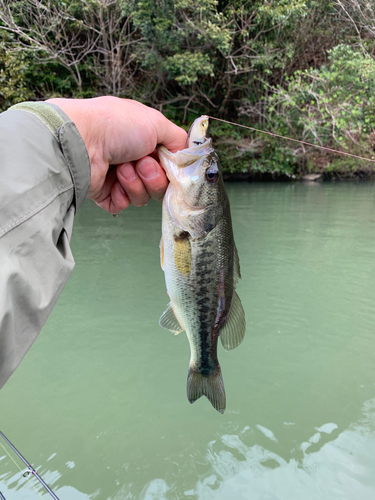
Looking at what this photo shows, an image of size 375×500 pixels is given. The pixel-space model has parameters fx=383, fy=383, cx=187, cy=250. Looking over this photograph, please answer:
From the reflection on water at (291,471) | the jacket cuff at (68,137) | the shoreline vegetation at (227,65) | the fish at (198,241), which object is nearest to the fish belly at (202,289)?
the fish at (198,241)

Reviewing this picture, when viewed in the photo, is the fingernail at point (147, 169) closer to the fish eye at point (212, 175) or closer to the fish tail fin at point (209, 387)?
the fish eye at point (212, 175)

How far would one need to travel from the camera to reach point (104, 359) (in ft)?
12.4

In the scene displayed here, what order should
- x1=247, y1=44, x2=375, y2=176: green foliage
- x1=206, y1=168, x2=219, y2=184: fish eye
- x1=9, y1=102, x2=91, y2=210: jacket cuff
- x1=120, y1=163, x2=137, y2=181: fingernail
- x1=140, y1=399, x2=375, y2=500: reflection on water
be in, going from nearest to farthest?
x1=9, y1=102, x2=91, y2=210: jacket cuff
x1=206, y1=168, x2=219, y2=184: fish eye
x1=120, y1=163, x2=137, y2=181: fingernail
x1=140, y1=399, x2=375, y2=500: reflection on water
x1=247, y1=44, x2=375, y2=176: green foliage

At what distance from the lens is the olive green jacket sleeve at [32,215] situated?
1.08 m

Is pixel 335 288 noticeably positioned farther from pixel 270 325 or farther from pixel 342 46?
pixel 342 46

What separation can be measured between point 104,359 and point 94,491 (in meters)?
1.44

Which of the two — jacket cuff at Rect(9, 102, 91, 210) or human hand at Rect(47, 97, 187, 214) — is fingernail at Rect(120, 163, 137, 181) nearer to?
human hand at Rect(47, 97, 187, 214)

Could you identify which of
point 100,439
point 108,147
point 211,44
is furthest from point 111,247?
point 211,44

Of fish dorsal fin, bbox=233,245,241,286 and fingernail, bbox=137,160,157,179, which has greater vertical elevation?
fingernail, bbox=137,160,157,179

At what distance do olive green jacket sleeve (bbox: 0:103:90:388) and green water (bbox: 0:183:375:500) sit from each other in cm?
183

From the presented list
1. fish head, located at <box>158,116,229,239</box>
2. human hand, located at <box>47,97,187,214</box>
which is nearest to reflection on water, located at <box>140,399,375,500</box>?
fish head, located at <box>158,116,229,239</box>

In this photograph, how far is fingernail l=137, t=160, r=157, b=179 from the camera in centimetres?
201

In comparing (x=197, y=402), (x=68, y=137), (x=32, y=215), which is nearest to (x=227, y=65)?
(x=197, y=402)

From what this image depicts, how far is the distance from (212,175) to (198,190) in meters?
0.09
